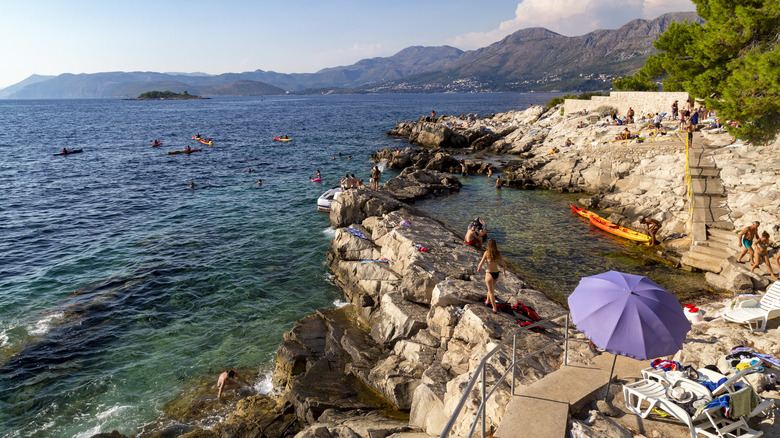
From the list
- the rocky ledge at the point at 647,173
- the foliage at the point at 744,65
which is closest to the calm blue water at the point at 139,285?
the rocky ledge at the point at 647,173

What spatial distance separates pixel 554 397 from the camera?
685 centimetres

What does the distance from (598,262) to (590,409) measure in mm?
14098

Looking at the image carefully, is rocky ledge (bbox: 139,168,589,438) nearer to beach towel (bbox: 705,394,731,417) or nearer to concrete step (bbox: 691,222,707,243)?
beach towel (bbox: 705,394,731,417)

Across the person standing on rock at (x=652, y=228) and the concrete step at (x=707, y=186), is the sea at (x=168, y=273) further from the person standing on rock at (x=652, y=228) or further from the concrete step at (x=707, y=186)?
the concrete step at (x=707, y=186)

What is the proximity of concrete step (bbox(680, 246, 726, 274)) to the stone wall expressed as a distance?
92.3ft

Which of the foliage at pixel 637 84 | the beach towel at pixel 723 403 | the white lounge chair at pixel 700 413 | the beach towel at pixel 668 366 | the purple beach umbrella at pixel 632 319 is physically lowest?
the beach towel at pixel 668 366

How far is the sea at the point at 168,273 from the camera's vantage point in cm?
1252

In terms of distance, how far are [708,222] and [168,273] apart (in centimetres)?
2676

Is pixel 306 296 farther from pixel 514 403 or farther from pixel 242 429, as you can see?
pixel 514 403

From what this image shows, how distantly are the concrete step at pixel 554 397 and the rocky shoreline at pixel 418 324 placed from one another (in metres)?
0.46

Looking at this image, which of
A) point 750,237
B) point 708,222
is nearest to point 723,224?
point 708,222

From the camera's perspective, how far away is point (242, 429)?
9.98m

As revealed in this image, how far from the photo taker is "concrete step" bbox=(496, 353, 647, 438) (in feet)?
20.0

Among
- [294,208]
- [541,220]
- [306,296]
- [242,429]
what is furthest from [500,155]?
[242,429]
